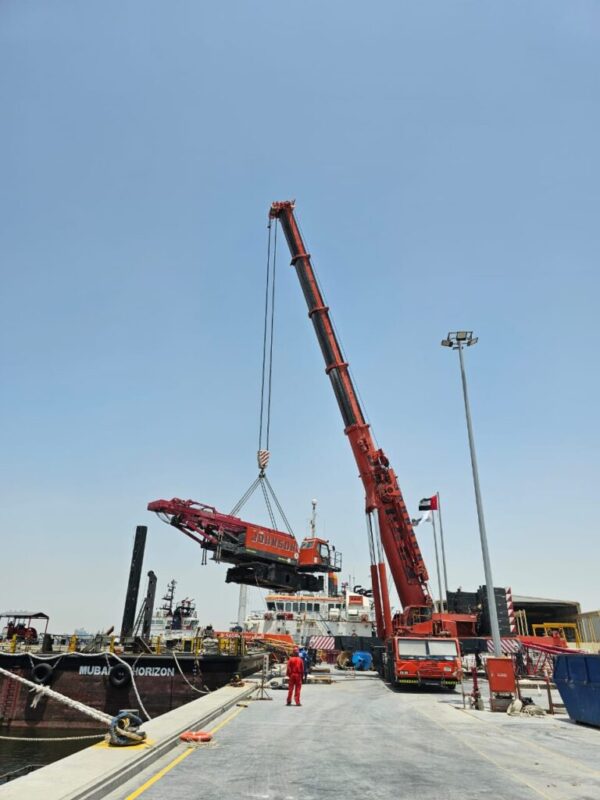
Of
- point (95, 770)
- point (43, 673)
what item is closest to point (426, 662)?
point (95, 770)

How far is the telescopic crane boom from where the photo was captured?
23766 millimetres

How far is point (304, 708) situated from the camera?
13836 mm

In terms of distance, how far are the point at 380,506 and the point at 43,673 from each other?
52.0 ft

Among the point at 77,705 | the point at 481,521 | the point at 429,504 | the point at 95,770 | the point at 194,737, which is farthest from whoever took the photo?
the point at 429,504

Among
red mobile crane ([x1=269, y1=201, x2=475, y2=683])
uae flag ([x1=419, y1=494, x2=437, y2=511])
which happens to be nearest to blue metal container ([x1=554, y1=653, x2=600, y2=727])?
red mobile crane ([x1=269, y1=201, x2=475, y2=683])

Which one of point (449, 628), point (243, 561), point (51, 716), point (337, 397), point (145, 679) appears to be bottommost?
point (51, 716)

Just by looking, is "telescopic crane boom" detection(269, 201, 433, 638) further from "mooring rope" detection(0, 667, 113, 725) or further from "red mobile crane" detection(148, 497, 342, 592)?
"mooring rope" detection(0, 667, 113, 725)

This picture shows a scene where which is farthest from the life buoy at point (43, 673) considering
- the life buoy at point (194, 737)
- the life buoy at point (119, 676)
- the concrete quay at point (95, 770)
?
the life buoy at point (194, 737)

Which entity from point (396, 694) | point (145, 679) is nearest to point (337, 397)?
point (396, 694)

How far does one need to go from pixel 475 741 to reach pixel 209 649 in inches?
661

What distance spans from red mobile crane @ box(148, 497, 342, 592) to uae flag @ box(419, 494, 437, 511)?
5693 millimetres

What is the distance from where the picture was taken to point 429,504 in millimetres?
29797

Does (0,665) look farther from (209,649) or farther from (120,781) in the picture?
(120,781)

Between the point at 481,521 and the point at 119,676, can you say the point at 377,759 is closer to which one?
the point at 481,521
